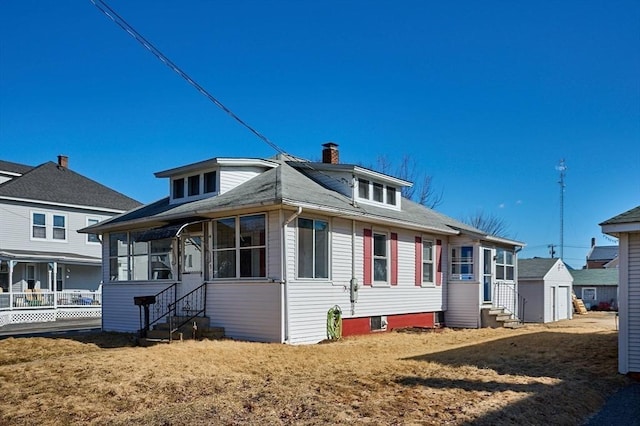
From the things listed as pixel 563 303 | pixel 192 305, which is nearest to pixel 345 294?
pixel 192 305

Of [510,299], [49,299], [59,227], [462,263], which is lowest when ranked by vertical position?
[49,299]

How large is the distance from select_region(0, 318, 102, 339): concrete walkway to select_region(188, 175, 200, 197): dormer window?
674 centimetres

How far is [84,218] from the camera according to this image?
30703mm

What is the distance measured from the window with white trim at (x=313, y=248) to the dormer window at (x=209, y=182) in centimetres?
357

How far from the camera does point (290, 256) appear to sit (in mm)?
13609

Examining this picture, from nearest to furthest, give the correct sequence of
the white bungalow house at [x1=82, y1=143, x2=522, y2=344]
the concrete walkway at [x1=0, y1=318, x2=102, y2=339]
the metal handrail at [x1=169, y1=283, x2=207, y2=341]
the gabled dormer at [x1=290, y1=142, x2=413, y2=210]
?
the white bungalow house at [x1=82, y1=143, x2=522, y2=344] < the metal handrail at [x1=169, y1=283, x2=207, y2=341] < the gabled dormer at [x1=290, y1=142, x2=413, y2=210] < the concrete walkway at [x1=0, y1=318, x2=102, y2=339]

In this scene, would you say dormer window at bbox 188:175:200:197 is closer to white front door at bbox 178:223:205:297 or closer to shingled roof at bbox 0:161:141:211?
white front door at bbox 178:223:205:297

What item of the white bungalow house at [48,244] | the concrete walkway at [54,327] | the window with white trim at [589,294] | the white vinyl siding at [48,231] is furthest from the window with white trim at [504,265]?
the window with white trim at [589,294]

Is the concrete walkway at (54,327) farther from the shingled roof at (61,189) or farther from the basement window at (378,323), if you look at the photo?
the basement window at (378,323)

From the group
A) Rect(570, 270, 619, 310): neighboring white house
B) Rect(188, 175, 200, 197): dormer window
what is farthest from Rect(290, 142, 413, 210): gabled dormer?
Rect(570, 270, 619, 310): neighboring white house

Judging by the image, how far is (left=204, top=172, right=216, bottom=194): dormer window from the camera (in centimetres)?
1643

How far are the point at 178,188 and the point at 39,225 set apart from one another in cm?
1515

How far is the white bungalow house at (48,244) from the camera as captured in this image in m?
25.8

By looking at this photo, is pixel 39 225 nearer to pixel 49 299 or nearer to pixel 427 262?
pixel 49 299
